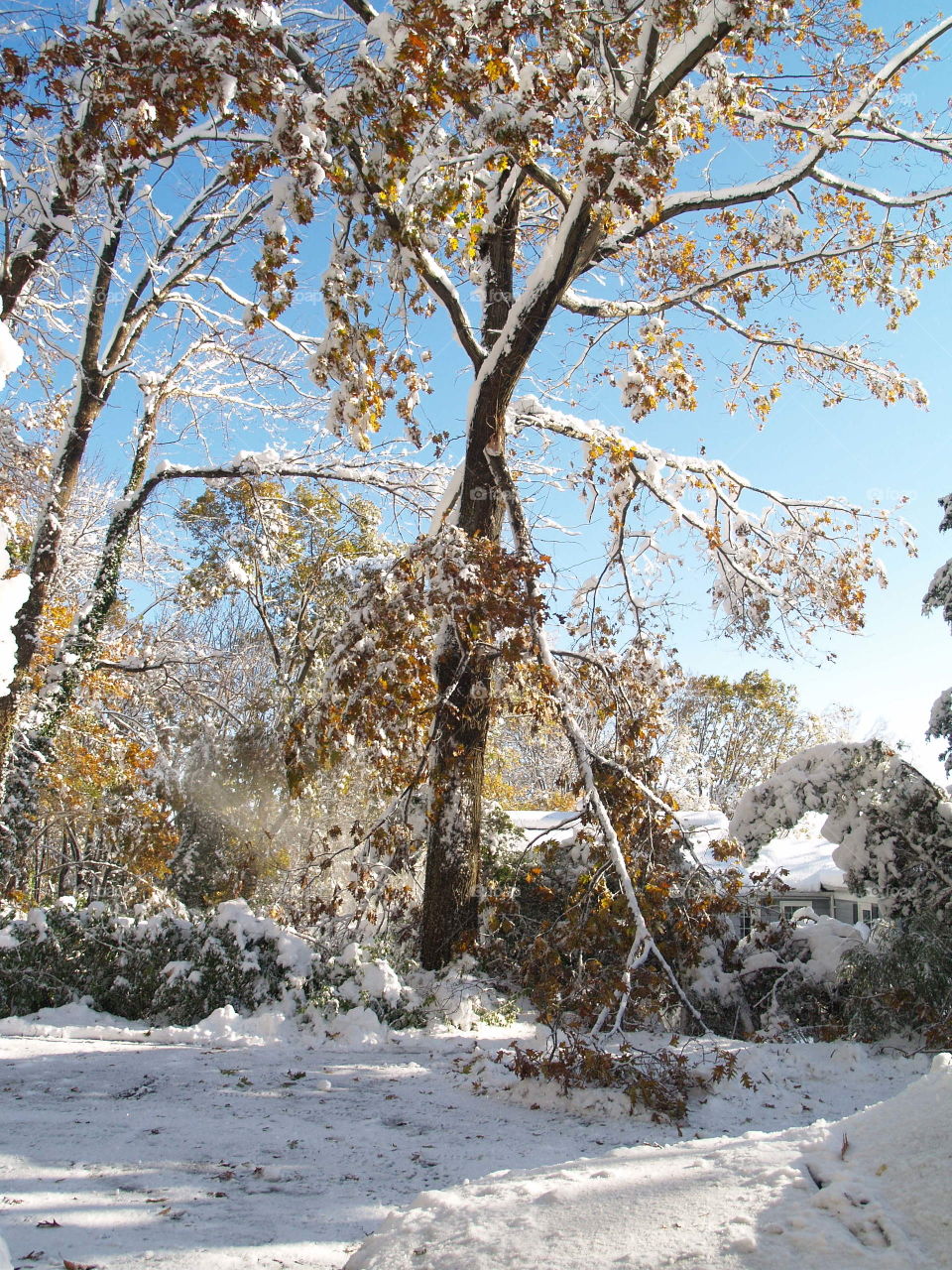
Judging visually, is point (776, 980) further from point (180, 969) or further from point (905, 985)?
point (180, 969)

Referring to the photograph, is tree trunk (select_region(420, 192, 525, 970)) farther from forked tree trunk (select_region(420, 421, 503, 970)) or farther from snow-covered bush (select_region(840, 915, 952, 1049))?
snow-covered bush (select_region(840, 915, 952, 1049))

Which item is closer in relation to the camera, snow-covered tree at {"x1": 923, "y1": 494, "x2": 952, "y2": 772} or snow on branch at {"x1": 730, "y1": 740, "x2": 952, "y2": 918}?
snow on branch at {"x1": 730, "y1": 740, "x2": 952, "y2": 918}

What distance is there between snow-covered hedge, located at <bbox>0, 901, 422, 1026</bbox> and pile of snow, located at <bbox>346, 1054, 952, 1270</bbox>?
433cm

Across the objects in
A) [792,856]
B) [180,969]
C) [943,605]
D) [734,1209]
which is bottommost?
[180,969]

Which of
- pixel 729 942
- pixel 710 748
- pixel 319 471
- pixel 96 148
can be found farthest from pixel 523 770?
pixel 96 148

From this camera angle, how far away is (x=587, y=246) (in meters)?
7.70

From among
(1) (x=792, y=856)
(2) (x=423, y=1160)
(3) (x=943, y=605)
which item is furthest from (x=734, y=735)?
(2) (x=423, y=1160)

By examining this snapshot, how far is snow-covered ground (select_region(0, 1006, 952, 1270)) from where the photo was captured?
185cm

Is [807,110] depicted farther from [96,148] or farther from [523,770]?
[523,770]

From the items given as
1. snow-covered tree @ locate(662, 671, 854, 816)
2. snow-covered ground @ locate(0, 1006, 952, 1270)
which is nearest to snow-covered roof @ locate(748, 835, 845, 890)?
snow-covered tree @ locate(662, 671, 854, 816)

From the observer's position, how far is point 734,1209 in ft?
6.21

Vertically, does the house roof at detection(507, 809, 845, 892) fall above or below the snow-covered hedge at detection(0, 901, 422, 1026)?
above

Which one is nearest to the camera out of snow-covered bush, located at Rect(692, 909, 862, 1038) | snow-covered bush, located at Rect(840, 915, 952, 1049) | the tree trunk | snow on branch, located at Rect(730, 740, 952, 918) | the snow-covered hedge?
snow-covered bush, located at Rect(840, 915, 952, 1049)

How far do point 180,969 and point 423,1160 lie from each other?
3.47 meters
